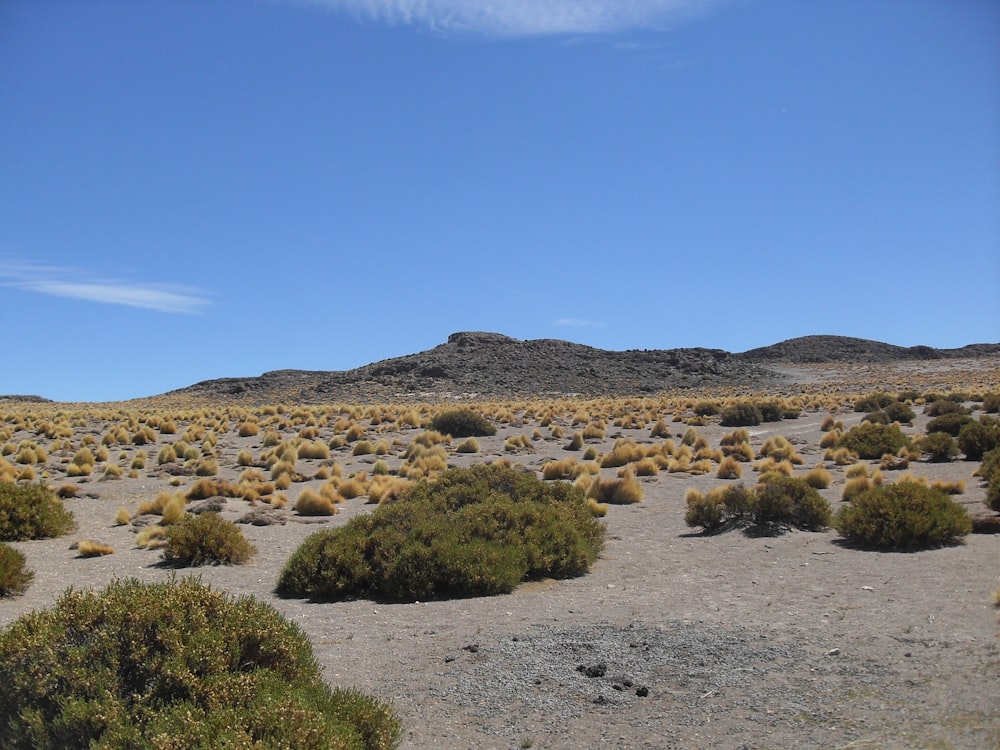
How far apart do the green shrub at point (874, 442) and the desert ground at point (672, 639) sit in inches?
272

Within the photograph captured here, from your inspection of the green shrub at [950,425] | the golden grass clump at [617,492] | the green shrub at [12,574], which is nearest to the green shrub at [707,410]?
the green shrub at [950,425]

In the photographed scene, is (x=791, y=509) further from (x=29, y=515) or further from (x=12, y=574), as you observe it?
(x=29, y=515)

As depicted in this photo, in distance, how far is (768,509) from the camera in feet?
50.3

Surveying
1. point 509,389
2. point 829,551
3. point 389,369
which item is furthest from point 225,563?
point 389,369

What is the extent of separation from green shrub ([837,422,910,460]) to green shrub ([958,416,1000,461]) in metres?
1.86

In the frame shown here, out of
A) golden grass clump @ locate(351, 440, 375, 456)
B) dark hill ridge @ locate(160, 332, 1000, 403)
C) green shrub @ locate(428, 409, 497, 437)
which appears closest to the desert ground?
golden grass clump @ locate(351, 440, 375, 456)

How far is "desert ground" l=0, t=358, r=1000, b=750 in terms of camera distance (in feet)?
21.1

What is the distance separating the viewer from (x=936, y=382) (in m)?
66.0

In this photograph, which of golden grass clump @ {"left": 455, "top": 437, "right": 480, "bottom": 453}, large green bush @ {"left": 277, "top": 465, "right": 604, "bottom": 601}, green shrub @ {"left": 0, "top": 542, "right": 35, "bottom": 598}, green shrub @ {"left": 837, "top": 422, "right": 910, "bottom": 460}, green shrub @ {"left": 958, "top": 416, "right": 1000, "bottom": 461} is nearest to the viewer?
green shrub @ {"left": 0, "top": 542, "right": 35, "bottom": 598}

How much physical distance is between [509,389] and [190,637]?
6718 centimetres

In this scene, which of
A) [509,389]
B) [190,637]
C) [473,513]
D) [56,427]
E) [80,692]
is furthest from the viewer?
[509,389]

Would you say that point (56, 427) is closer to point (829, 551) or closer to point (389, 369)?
point (829, 551)

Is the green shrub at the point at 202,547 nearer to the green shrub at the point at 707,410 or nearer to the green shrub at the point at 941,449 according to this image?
the green shrub at the point at 941,449

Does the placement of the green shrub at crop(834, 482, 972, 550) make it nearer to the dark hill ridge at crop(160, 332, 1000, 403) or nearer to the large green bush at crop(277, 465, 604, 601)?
the large green bush at crop(277, 465, 604, 601)
